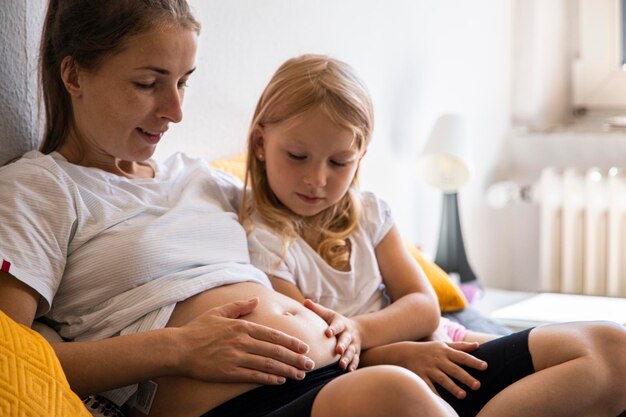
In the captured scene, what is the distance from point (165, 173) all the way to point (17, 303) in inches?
18.2

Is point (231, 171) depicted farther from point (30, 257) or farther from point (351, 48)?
point (351, 48)

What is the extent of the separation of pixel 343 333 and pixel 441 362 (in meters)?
0.16

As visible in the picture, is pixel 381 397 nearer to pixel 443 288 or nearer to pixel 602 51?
pixel 443 288

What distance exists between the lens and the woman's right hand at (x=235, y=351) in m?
A: 1.37

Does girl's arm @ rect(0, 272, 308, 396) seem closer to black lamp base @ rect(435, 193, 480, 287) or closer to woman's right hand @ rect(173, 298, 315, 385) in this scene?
woman's right hand @ rect(173, 298, 315, 385)

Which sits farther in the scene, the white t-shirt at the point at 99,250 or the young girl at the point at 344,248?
the young girl at the point at 344,248

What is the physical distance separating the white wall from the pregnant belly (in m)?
0.42

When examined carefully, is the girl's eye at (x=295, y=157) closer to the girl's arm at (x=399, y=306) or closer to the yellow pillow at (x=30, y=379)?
the girl's arm at (x=399, y=306)

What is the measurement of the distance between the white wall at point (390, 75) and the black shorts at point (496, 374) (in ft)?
2.65

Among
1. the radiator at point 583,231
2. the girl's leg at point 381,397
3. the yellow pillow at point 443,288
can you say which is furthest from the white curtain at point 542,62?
the girl's leg at point 381,397

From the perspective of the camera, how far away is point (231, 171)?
1.99m

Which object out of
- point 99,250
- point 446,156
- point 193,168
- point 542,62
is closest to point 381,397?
point 99,250

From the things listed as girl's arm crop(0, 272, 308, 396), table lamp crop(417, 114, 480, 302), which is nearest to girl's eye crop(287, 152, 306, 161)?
girl's arm crop(0, 272, 308, 396)

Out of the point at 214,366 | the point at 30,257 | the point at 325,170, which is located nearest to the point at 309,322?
the point at 214,366
